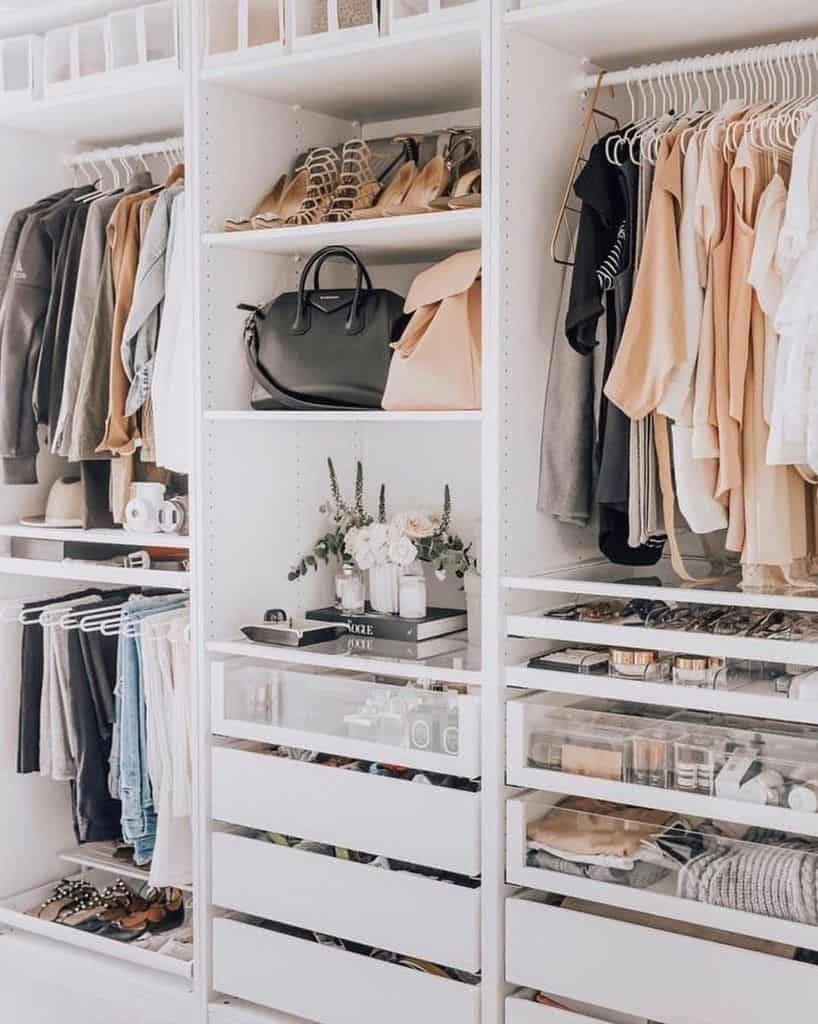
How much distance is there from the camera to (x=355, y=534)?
292cm

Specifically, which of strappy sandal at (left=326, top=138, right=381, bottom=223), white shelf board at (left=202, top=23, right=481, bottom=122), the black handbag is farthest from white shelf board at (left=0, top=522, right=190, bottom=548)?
white shelf board at (left=202, top=23, right=481, bottom=122)

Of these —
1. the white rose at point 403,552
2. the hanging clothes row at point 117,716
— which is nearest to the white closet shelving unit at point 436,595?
the hanging clothes row at point 117,716

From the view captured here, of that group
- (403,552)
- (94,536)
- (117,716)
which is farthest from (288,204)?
(117,716)

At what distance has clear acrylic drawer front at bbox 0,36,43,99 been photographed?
314 centimetres

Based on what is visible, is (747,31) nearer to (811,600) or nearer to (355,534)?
(811,600)

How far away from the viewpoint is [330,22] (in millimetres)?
2629

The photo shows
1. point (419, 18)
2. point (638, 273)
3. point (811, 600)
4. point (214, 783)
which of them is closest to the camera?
point (811, 600)

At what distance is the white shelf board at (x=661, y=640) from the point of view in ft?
7.16

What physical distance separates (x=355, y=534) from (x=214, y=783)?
0.62 meters

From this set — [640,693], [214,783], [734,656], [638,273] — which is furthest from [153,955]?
[638,273]

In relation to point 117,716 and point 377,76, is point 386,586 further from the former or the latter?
point 377,76

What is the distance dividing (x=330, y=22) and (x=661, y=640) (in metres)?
1.38

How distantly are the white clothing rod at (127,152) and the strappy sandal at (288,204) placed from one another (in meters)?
0.33

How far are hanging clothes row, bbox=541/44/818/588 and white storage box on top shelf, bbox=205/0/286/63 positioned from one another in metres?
0.81
